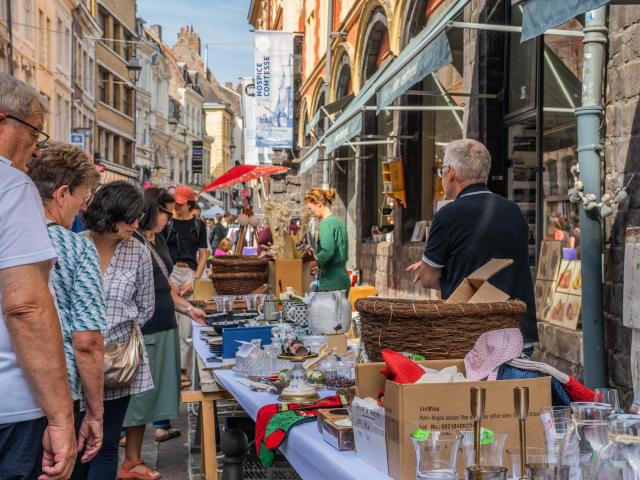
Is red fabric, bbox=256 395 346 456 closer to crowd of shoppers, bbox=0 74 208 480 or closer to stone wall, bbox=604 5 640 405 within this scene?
crowd of shoppers, bbox=0 74 208 480

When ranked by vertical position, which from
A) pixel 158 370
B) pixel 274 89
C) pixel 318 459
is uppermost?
pixel 274 89

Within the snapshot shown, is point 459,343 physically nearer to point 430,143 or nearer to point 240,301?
point 240,301

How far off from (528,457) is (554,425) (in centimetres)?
18

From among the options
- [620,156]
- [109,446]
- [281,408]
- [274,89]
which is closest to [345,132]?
[620,156]

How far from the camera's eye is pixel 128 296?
4.45m

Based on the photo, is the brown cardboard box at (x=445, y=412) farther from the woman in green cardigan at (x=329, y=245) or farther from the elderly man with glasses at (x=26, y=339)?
the woman in green cardigan at (x=329, y=245)

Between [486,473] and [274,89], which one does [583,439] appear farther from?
[274,89]

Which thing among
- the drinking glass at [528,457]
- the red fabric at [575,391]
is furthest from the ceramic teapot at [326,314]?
the drinking glass at [528,457]

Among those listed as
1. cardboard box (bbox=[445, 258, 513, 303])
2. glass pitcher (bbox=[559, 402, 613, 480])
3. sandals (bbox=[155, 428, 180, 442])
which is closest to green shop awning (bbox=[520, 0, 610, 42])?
cardboard box (bbox=[445, 258, 513, 303])

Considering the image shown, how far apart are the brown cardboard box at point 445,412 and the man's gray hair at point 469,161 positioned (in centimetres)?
215

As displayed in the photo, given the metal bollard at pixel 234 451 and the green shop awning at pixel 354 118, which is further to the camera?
the green shop awning at pixel 354 118

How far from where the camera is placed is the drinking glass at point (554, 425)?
2.10m

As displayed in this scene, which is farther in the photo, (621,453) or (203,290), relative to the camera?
(203,290)

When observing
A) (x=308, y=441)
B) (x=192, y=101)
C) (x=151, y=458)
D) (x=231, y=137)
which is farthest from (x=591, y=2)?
(x=231, y=137)
